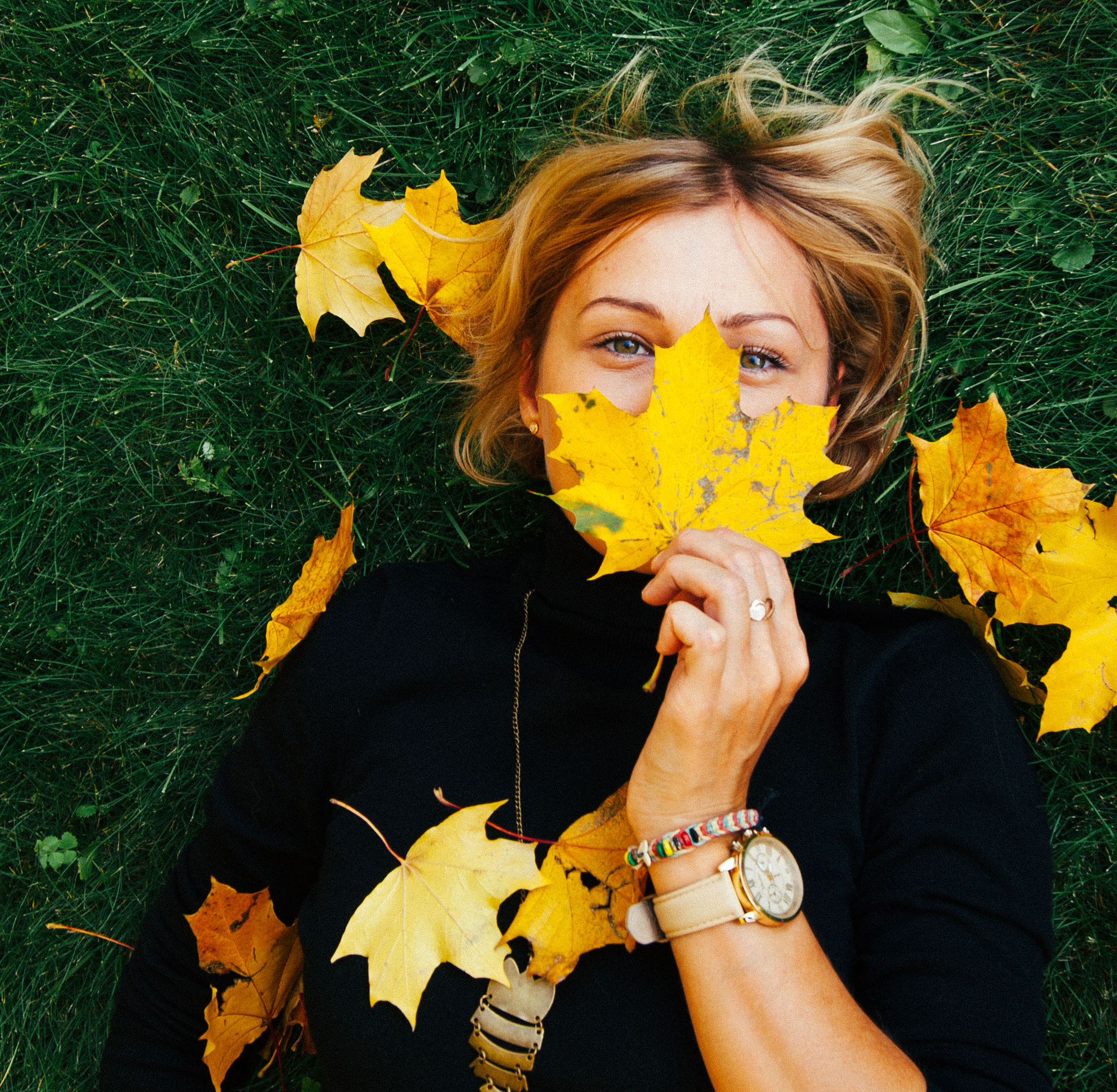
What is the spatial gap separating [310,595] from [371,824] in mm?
511

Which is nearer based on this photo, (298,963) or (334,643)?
(334,643)

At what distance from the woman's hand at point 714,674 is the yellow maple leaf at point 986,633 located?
0.65 meters

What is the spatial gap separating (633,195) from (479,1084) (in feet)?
4.92

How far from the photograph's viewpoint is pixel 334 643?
5.70ft

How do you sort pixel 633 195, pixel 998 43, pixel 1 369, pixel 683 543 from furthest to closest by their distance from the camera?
pixel 1 369 → pixel 998 43 → pixel 633 195 → pixel 683 543

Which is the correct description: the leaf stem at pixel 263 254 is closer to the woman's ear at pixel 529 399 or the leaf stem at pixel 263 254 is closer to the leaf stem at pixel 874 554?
the woman's ear at pixel 529 399

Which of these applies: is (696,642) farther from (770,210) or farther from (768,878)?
(770,210)

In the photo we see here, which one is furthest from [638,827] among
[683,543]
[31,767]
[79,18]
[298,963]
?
[79,18]

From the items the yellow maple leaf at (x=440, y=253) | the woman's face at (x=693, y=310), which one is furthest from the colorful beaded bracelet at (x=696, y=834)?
the yellow maple leaf at (x=440, y=253)

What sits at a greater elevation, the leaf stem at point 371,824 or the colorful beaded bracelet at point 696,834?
the colorful beaded bracelet at point 696,834

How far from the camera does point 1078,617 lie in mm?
1597

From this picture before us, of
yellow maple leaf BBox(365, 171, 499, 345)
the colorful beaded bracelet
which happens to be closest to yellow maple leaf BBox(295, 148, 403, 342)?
yellow maple leaf BBox(365, 171, 499, 345)

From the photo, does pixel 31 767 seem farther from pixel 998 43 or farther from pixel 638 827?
pixel 998 43

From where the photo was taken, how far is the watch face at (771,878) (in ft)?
3.99
